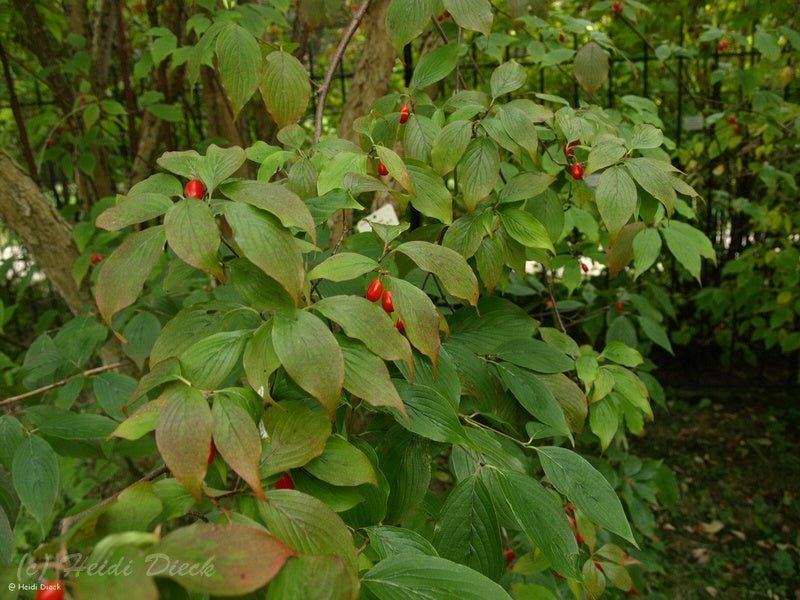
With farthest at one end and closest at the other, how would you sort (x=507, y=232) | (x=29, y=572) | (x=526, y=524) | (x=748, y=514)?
(x=748, y=514), (x=507, y=232), (x=526, y=524), (x=29, y=572)

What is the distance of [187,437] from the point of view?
626 mm

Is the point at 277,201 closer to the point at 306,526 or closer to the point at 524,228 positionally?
the point at 306,526

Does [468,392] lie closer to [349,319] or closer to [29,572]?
[349,319]

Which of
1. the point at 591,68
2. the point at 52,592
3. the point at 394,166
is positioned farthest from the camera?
the point at 591,68

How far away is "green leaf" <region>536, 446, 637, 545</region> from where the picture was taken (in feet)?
2.99

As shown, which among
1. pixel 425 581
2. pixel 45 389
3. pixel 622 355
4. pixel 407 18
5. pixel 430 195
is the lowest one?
pixel 45 389

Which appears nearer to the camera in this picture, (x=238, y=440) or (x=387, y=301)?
(x=238, y=440)

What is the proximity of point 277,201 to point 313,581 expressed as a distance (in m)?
0.43

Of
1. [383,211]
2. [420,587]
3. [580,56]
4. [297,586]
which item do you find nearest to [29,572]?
[297,586]

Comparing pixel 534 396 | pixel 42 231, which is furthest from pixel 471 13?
pixel 42 231

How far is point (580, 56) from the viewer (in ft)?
5.91

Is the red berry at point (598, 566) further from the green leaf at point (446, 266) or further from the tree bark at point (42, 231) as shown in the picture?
the tree bark at point (42, 231)

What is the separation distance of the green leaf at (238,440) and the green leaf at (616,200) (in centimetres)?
67

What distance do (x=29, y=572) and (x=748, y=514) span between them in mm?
3296
